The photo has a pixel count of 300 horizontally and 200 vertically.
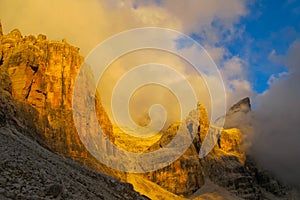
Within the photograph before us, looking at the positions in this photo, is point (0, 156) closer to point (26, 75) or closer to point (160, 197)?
point (26, 75)

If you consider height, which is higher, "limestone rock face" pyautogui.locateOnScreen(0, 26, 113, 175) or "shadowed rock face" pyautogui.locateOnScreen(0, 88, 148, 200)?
"limestone rock face" pyautogui.locateOnScreen(0, 26, 113, 175)

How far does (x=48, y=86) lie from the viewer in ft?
540

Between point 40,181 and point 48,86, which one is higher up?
point 48,86

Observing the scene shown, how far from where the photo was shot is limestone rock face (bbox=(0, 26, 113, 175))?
149 m

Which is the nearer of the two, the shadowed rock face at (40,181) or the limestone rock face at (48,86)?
the shadowed rock face at (40,181)

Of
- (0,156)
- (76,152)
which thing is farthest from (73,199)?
(76,152)

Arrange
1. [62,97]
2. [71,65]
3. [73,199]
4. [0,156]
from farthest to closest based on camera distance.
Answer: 1. [71,65]
2. [62,97]
3. [0,156]
4. [73,199]

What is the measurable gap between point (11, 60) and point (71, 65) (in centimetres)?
3331

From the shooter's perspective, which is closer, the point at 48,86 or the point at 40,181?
the point at 40,181

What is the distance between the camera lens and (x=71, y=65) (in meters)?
179

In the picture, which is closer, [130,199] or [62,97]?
[130,199]

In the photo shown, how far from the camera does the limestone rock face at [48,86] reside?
488ft

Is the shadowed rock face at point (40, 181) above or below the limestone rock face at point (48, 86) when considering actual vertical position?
below

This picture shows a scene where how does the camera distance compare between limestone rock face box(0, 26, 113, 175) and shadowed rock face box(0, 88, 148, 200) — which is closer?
shadowed rock face box(0, 88, 148, 200)
